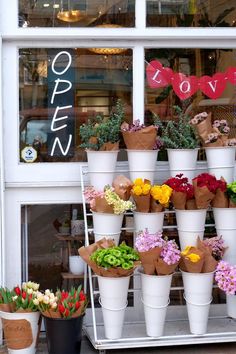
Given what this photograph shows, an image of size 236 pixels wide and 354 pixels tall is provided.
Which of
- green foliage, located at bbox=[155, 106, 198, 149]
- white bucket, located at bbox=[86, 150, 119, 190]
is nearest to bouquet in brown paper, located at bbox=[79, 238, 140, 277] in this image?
white bucket, located at bbox=[86, 150, 119, 190]

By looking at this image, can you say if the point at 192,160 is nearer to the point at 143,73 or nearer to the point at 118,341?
the point at 143,73

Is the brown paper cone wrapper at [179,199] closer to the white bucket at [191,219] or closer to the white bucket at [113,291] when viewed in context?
the white bucket at [191,219]

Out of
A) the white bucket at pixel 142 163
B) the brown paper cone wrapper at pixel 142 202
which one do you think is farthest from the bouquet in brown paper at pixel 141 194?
the white bucket at pixel 142 163

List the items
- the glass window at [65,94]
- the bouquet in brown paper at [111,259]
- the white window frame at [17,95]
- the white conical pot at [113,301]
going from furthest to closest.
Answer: the glass window at [65,94] → the white window frame at [17,95] → the white conical pot at [113,301] → the bouquet in brown paper at [111,259]

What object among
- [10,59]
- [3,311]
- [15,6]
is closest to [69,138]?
[10,59]

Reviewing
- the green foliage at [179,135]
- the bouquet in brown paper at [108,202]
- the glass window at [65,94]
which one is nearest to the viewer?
the bouquet in brown paper at [108,202]

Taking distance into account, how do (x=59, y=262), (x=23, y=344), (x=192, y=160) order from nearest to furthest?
(x=23, y=344), (x=192, y=160), (x=59, y=262)

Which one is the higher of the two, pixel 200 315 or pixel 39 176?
pixel 39 176

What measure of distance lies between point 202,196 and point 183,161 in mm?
374

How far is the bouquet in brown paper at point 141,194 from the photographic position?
4.78 metres

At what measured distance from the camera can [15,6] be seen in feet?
16.9

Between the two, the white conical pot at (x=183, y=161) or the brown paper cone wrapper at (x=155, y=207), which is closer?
the brown paper cone wrapper at (x=155, y=207)

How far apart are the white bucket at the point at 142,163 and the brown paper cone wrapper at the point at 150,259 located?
67 cm

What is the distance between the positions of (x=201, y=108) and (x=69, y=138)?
1114mm
